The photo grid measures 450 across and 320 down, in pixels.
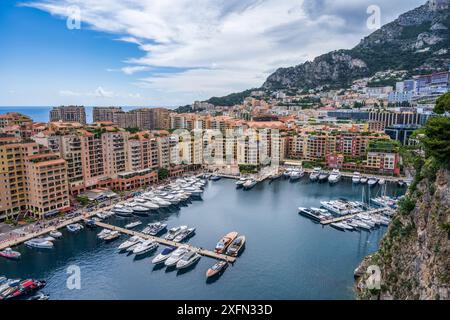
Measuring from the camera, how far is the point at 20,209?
90.8 ft

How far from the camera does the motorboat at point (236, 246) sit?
21419 mm

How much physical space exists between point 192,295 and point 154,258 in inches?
195

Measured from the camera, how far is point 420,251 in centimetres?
1229

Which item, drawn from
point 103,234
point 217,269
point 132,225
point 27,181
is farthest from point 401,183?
point 27,181

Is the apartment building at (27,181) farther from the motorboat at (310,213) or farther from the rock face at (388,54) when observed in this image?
the rock face at (388,54)

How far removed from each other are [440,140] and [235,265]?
13186 mm

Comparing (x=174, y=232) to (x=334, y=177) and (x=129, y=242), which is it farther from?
(x=334, y=177)

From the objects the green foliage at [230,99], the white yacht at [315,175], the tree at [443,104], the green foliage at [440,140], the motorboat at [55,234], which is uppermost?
the green foliage at [230,99]

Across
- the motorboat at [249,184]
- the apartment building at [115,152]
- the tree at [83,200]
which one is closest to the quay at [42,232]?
the tree at [83,200]

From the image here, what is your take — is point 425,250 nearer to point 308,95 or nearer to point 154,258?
point 154,258

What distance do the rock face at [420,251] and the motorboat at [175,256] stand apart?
1086 centimetres

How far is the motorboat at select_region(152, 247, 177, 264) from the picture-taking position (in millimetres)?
20797

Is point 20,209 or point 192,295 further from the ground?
point 20,209
